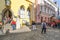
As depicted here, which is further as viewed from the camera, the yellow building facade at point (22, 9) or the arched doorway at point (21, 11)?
the arched doorway at point (21, 11)

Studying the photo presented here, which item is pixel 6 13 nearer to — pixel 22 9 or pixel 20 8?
pixel 20 8

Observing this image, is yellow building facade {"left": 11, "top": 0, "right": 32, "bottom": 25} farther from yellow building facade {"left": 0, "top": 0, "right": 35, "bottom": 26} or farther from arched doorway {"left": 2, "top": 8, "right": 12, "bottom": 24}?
arched doorway {"left": 2, "top": 8, "right": 12, "bottom": 24}

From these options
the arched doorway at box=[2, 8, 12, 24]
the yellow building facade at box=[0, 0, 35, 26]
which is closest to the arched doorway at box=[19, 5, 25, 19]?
the yellow building facade at box=[0, 0, 35, 26]

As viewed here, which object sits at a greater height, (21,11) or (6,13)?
(21,11)

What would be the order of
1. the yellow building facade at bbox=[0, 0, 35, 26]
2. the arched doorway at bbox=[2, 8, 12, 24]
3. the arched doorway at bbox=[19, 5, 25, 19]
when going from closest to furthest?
the yellow building facade at bbox=[0, 0, 35, 26], the arched doorway at bbox=[2, 8, 12, 24], the arched doorway at bbox=[19, 5, 25, 19]

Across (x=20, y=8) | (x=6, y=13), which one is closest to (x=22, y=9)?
(x=20, y=8)

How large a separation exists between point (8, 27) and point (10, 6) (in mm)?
7781

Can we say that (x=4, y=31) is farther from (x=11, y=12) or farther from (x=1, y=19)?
(x=11, y=12)

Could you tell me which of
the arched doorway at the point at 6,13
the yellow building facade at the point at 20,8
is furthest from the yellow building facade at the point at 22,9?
the arched doorway at the point at 6,13

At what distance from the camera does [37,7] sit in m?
42.9

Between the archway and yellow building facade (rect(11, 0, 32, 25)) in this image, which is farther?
yellow building facade (rect(11, 0, 32, 25))

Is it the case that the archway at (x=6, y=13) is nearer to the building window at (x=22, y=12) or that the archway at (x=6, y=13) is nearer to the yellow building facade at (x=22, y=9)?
the yellow building facade at (x=22, y=9)

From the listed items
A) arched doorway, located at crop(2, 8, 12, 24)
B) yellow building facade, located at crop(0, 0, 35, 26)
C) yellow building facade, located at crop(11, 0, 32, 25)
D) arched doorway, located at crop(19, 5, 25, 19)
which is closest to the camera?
yellow building facade, located at crop(0, 0, 35, 26)

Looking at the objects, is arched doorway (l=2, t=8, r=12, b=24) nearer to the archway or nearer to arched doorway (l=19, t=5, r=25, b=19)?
the archway
